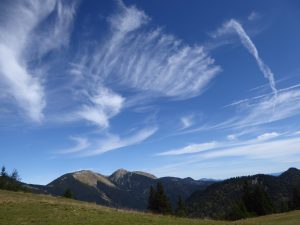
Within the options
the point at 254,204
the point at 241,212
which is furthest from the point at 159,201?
the point at 254,204

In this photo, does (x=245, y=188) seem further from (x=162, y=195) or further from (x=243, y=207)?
(x=162, y=195)

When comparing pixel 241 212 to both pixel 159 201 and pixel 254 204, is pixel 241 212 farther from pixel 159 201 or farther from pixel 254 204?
pixel 159 201

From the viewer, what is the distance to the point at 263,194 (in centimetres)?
10625

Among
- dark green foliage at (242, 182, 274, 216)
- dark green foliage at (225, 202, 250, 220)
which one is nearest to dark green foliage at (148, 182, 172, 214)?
dark green foliage at (225, 202, 250, 220)

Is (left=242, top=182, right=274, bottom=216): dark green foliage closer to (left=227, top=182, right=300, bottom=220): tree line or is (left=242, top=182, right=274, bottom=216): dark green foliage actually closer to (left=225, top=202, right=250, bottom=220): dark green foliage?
(left=227, top=182, right=300, bottom=220): tree line

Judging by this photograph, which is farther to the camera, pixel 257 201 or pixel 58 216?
pixel 257 201

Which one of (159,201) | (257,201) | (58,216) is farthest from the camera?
(159,201)

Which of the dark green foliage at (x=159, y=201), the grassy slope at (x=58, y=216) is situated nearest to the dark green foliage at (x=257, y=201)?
the dark green foliage at (x=159, y=201)

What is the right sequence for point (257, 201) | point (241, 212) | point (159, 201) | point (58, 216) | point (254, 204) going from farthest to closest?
1. point (159, 201)
2. point (254, 204)
3. point (257, 201)
4. point (241, 212)
5. point (58, 216)

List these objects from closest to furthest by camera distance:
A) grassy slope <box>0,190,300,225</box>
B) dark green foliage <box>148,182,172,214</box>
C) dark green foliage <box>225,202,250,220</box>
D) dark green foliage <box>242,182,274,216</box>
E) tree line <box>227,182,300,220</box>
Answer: grassy slope <box>0,190,300,225</box>
dark green foliage <box>225,202,250,220</box>
tree line <box>227,182,300,220</box>
dark green foliage <box>242,182,274,216</box>
dark green foliage <box>148,182,172,214</box>

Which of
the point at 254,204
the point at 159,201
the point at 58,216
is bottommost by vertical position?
the point at 58,216

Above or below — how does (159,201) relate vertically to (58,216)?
above

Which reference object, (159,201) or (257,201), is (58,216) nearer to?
(159,201)

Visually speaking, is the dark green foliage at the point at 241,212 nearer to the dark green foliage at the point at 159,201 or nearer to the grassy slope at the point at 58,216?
the dark green foliage at the point at 159,201
